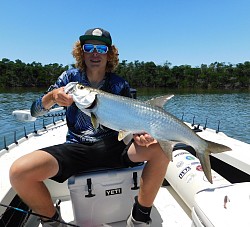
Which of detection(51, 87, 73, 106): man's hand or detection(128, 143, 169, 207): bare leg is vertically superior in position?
detection(51, 87, 73, 106): man's hand

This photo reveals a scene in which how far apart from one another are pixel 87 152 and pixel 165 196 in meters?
1.58

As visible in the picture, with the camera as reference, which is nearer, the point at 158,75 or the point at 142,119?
the point at 142,119

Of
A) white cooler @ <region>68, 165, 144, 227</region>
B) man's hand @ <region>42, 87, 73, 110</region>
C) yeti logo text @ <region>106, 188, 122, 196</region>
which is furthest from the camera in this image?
yeti logo text @ <region>106, 188, 122, 196</region>

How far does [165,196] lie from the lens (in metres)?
3.45

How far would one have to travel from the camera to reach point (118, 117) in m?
2.15

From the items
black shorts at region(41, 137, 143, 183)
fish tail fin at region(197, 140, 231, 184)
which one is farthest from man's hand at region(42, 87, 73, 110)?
fish tail fin at region(197, 140, 231, 184)

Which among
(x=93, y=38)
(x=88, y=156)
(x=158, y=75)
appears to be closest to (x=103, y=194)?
(x=88, y=156)

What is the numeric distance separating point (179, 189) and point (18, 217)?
6.35ft

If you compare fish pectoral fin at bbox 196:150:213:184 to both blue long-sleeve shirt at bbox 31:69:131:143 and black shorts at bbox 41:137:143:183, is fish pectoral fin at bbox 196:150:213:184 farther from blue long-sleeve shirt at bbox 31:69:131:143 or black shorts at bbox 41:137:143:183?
blue long-sleeve shirt at bbox 31:69:131:143

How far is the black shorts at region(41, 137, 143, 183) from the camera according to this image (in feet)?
7.56

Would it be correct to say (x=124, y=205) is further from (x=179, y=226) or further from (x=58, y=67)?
(x=58, y=67)

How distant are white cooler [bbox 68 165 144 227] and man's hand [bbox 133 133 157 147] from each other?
41cm

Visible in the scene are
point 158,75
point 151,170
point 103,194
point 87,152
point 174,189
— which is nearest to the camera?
point 151,170

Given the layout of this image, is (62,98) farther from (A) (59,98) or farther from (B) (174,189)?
(B) (174,189)
